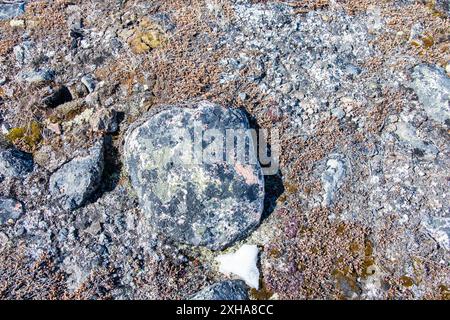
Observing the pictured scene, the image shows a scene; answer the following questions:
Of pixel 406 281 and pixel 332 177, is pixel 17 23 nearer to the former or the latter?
pixel 332 177

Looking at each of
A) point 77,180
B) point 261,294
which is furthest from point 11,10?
point 261,294

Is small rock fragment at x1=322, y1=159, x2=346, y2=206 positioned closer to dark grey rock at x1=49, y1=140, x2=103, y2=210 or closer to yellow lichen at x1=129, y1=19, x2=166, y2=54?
dark grey rock at x1=49, y1=140, x2=103, y2=210

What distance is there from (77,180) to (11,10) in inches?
157

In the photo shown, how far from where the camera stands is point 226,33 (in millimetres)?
7734

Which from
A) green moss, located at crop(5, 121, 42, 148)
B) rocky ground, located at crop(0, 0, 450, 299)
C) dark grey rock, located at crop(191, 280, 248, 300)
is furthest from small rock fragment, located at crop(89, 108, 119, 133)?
dark grey rock, located at crop(191, 280, 248, 300)

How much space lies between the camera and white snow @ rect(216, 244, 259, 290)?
226 inches

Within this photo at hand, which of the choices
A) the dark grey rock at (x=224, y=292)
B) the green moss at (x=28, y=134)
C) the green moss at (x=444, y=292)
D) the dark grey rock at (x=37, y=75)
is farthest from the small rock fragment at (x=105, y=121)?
the green moss at (x=444, y=292)

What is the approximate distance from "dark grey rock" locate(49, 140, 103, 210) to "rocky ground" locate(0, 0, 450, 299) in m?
0.02

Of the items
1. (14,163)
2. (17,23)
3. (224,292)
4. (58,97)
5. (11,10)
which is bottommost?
(224,292)

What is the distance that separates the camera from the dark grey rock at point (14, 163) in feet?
21.3

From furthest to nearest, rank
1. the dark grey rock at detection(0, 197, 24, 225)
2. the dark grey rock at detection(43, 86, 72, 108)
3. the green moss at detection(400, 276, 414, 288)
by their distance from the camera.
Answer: the dark grey rock at detection(43, 86, 72, 108) → the dark grey rock at detection(0, 197, 24, 225) → the green moss at detection(400, 276, 414, 288)

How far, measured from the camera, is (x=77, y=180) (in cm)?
630

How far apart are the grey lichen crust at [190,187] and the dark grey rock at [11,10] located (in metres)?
3.83
